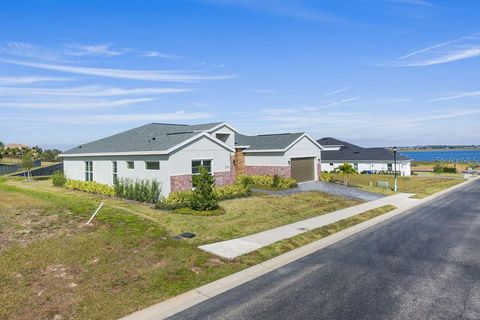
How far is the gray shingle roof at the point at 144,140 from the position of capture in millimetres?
23047

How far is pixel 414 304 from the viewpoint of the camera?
7.93 metres

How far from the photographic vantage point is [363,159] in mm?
59094

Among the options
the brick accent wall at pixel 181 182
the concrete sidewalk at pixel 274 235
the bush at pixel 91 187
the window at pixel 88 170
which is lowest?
the concrete sidewalk at pixel 274 235

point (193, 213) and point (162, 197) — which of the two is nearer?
point (193, 213)

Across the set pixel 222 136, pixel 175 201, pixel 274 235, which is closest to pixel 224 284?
pixel 274 235

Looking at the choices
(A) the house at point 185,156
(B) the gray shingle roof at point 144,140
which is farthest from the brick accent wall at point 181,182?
(B) the gray shingle roof at point 144,140

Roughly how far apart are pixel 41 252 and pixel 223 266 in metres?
6.35

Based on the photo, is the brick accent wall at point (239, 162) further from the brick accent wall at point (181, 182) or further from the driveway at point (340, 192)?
the brick accent wall at point (181, 182)

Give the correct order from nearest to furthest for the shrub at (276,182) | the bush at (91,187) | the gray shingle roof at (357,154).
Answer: the bush at (91,187) < the shrub at (276,182) < the gray shingle roof at (357,154)

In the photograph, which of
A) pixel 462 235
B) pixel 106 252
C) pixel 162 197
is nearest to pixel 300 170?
pixel 162 197

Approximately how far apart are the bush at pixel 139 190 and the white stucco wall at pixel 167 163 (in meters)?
0.36

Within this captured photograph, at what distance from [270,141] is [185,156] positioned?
1431 centimetres

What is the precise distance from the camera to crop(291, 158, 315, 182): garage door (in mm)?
33281

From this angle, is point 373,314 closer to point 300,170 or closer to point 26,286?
point 26,286
